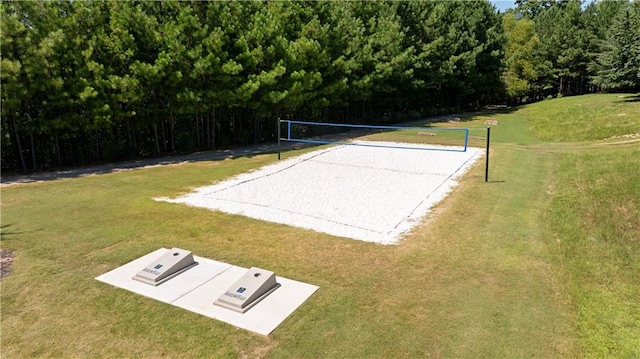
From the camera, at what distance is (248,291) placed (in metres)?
6.00

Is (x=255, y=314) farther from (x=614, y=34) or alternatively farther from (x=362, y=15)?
(x=614, y=34)

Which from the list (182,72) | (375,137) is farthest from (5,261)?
(375,137)

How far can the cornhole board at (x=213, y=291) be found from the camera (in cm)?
568

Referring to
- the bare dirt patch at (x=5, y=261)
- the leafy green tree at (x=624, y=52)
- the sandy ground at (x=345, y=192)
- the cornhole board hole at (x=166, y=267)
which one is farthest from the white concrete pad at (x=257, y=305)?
the leafy green tree at (x=624, y=52)

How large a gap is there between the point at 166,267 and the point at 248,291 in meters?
1.66

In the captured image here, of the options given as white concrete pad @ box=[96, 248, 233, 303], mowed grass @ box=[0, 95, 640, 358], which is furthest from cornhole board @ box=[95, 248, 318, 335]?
mowed grass @ box=[0, 95, 640, 358]

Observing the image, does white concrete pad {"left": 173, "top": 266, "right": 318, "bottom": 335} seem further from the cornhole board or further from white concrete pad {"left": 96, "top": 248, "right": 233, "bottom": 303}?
white concrete pad {"left": 96, "top": 248, "right": 233, "bottom": 303}

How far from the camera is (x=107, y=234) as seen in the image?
8766mm

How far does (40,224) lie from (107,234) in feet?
6.26

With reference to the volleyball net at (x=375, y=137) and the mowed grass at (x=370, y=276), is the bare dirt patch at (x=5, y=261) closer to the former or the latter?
the mowed grass at (x=370, y=276)

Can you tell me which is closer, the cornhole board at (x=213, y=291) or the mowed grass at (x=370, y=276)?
the mowed grass at (x=370, y=276)

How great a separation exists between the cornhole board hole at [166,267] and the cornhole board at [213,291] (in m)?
0.07

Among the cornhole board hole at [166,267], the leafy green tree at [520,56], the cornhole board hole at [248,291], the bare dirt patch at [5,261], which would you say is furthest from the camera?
the leafy green tree at [520,56]

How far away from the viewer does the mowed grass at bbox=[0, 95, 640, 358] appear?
17.0ft
